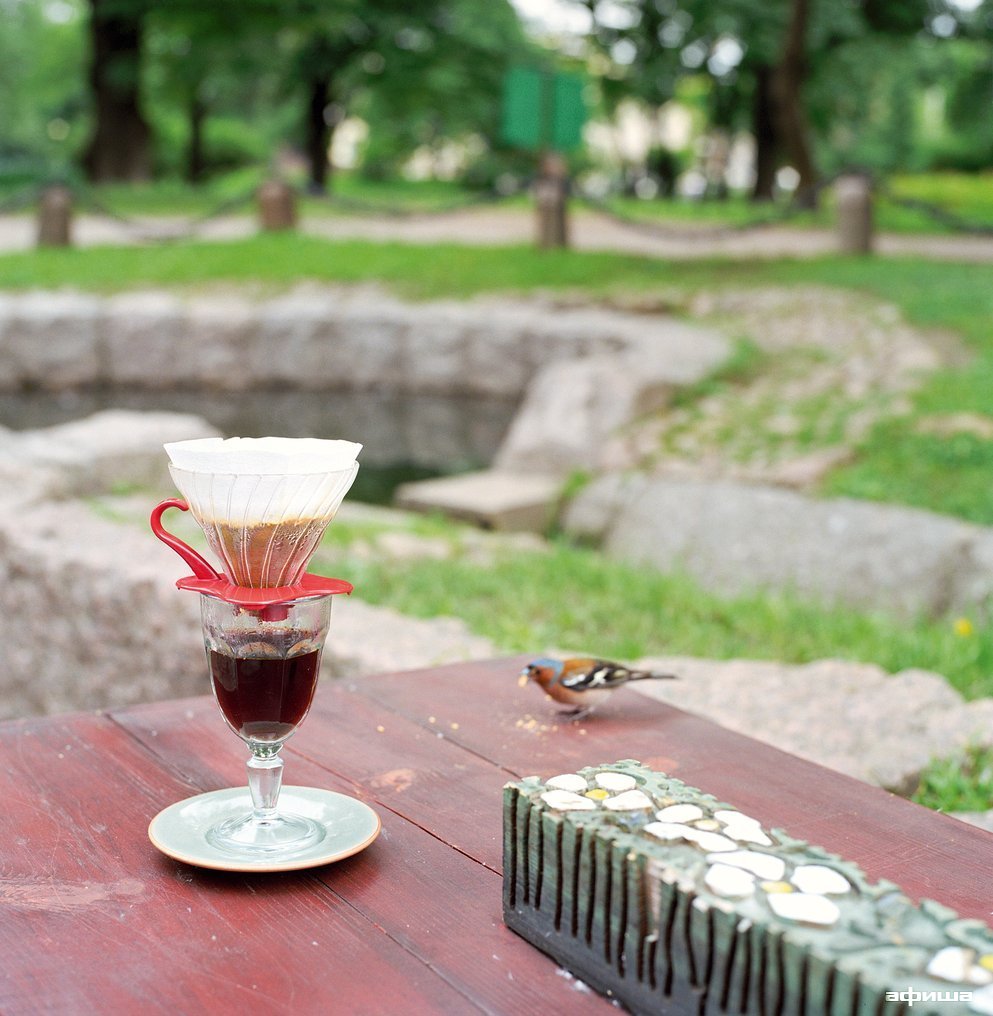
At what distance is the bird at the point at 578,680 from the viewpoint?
5.91 ft

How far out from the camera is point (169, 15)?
16.8m

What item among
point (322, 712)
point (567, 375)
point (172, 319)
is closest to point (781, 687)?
point (322, 712)

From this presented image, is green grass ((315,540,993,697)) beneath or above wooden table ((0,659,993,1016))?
beneath

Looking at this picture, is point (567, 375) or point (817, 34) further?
point (817, 34)

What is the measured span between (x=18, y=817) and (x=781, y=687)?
2.01 m

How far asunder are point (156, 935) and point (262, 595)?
319 millimetres

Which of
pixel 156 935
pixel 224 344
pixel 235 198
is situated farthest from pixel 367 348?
pixel 156 935

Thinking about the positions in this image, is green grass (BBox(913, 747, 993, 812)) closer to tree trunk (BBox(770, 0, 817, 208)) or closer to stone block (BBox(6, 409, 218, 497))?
stone block (BBox(6, 409, 218, 497))

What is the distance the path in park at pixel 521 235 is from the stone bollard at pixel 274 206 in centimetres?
37

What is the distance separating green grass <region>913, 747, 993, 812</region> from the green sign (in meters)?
12.7

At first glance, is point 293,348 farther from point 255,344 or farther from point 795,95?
point 795,95

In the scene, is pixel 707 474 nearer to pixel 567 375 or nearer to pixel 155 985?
pixel 567 375

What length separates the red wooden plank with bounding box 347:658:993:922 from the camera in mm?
1319

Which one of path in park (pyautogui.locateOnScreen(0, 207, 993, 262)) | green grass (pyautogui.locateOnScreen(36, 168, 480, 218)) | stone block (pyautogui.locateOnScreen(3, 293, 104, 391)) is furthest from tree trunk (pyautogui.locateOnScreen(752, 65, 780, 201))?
stone block (pyautogui.locateOnScreen(3, 293, 104, 391))
